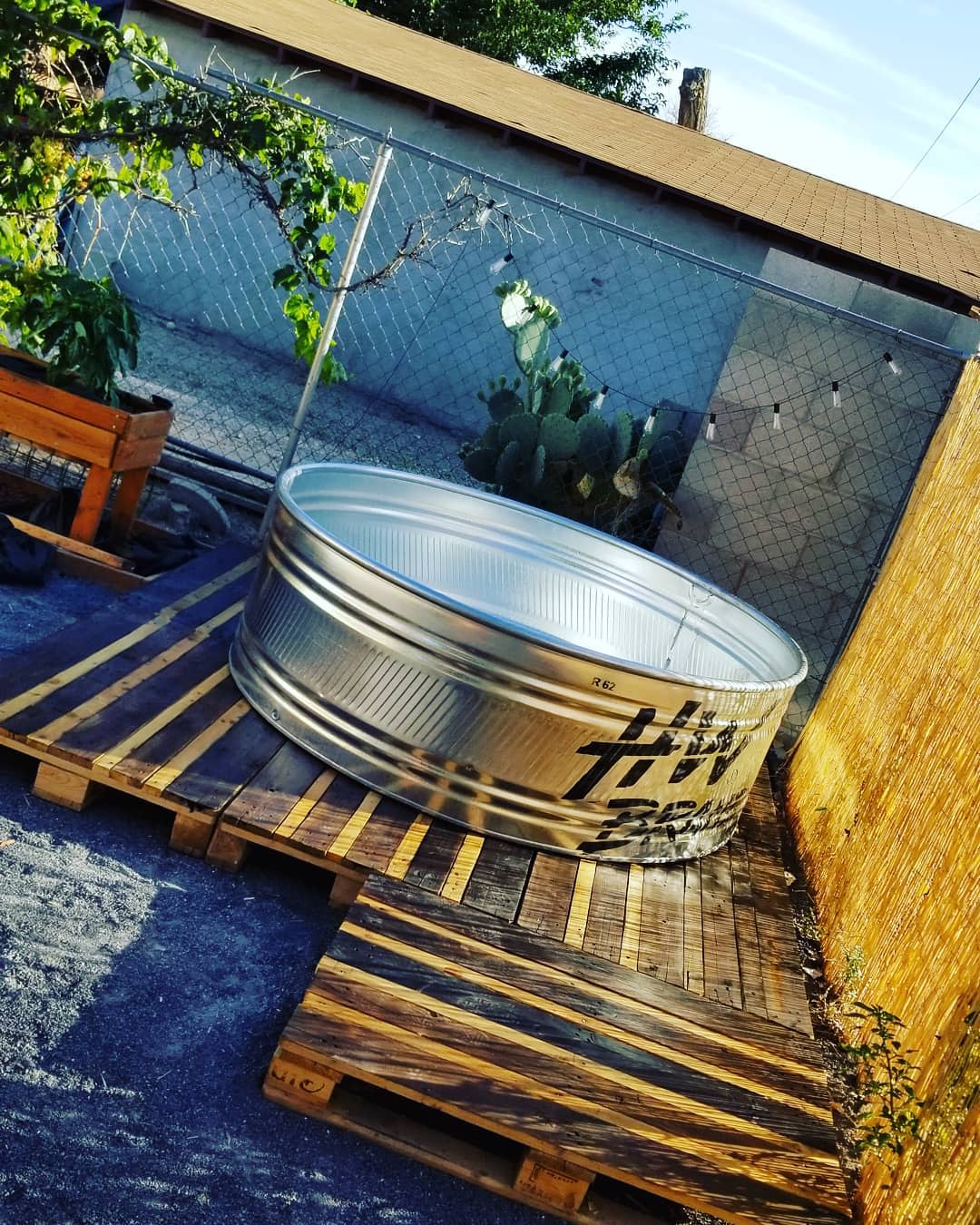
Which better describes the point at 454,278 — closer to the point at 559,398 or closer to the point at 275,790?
the point at 559,398

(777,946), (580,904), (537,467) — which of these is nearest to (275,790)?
(580,904)

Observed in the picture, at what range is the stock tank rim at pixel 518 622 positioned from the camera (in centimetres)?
344

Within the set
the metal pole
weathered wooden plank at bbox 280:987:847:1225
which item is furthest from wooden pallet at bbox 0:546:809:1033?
the metal pole

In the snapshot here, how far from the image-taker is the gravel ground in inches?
86.0

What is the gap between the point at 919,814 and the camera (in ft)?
10.8

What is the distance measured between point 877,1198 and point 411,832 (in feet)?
5.13

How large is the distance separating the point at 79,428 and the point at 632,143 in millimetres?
9613

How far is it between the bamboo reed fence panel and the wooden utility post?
1486cm

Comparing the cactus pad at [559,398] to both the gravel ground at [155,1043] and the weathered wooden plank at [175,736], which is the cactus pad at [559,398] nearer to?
the weathered wooden plank at [175,736]

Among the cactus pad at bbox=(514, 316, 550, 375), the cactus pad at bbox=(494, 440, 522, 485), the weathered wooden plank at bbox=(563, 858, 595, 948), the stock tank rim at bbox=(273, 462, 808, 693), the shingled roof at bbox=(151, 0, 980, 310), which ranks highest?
the shingled roof at bbox=(151, 0, 980, 310)

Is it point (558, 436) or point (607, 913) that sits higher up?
point (558, 436)

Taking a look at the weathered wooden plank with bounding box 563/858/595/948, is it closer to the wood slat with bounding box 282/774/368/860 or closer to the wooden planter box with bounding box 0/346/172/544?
the wood slat with bounding box 282/774/368/860

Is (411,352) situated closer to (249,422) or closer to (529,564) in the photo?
(249,422)

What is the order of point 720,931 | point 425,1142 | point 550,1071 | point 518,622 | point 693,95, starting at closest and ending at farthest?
point 425,1142 → point 550,1071 → point 720,931 → point 518,622 → point 693,95
